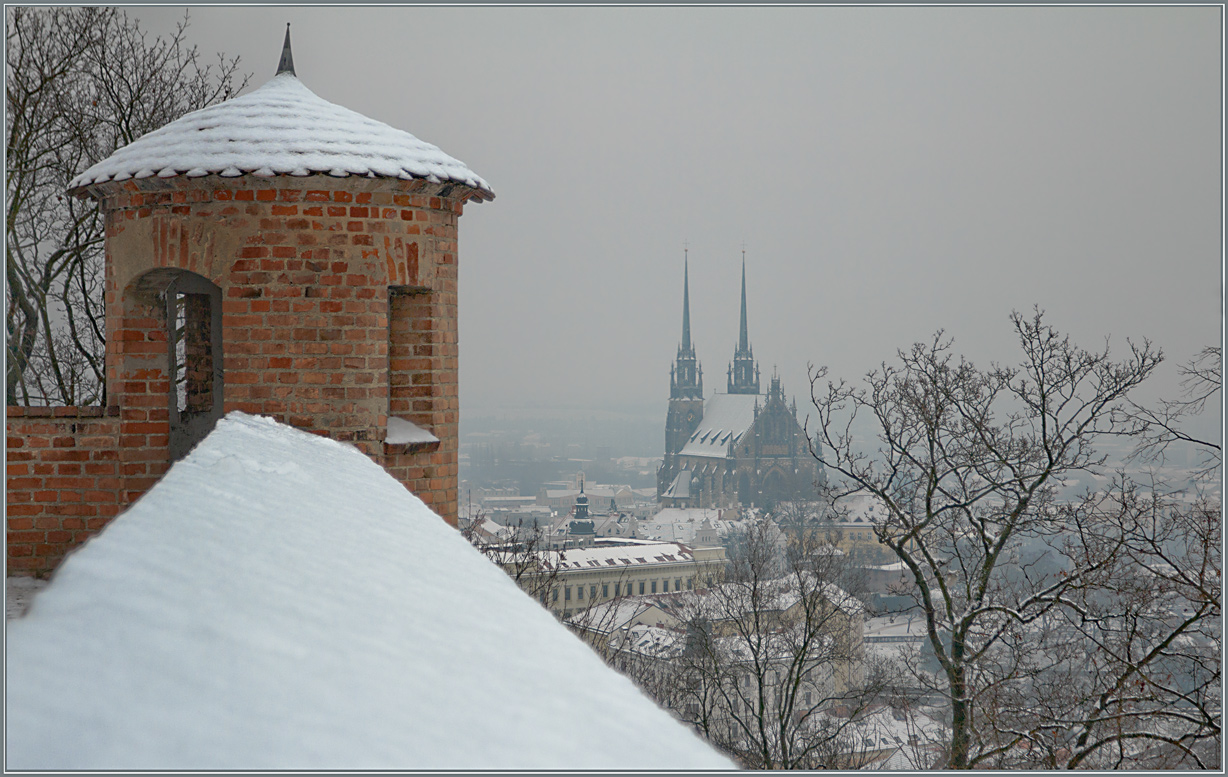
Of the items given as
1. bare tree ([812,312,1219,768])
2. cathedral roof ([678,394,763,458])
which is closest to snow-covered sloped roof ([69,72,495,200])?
bare tree ([812,312,1219,768])

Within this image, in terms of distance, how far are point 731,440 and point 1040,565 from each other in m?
75.7

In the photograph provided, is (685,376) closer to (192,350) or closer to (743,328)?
(743,328)

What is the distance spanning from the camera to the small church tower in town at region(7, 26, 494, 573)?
4.18 m

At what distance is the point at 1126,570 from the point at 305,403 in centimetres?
1078

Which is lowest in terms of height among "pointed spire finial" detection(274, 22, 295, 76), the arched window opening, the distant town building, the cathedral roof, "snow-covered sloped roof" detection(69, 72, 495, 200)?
the distant town building

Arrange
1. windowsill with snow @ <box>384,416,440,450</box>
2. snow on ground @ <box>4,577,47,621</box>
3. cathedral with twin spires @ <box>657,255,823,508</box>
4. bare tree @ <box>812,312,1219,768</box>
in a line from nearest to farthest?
snow on ground @ <box>4,577,47,621</box>
windowsill with snow @ <box>384,416,440,450</box>
bare tree @ <box>812,312,1219,768</box>
cathedral with twin spires @ <box>657,255,823,508</box>

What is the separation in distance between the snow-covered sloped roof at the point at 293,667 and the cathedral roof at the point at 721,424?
9003 centimetres

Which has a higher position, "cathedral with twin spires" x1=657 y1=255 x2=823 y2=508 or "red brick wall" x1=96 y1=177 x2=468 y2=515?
"red brick wall" x1=96 y1=177 x2=468 y2=515

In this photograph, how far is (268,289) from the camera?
4.18m

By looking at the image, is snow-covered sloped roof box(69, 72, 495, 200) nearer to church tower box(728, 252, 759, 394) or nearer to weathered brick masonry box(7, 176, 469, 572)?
weathered brick masonry box(7, 176, 469, 572)

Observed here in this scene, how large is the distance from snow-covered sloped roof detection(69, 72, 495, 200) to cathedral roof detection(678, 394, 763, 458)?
87409mm

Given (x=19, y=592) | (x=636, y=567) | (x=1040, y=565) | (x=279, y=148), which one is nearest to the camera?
(x=19, y=592)

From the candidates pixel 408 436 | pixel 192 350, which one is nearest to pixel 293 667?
pixel 408 436

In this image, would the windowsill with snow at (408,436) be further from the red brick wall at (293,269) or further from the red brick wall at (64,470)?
the red brick wall at (64,470)
